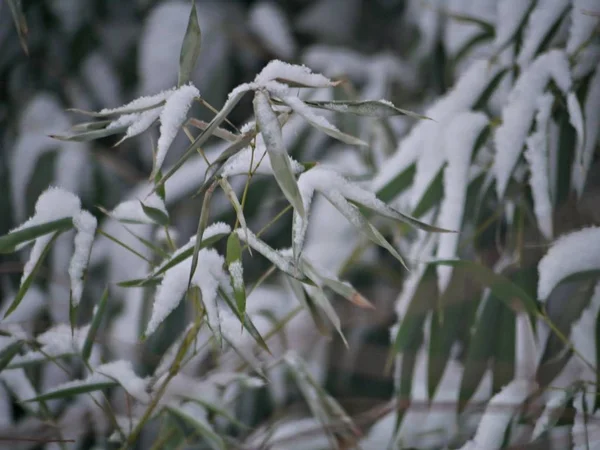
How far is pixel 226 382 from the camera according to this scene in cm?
58

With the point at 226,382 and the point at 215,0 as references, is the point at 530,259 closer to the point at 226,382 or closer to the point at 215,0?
the point at 226,382

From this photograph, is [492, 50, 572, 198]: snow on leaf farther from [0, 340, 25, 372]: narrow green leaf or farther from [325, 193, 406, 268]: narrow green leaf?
[0, 340, 25, 372]: narrow green leaf

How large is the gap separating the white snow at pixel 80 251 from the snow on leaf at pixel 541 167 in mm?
376

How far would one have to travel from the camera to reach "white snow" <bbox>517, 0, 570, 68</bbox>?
2.15ft

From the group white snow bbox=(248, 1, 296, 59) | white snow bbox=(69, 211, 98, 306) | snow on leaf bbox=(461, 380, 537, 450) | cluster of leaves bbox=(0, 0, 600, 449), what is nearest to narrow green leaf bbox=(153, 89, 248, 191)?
cluster of leaves bbox=(0, 0, 600, 449)

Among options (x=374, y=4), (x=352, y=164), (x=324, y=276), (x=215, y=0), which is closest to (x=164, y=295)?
(x=324, y=276)

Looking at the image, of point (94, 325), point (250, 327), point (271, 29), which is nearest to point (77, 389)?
point (94, 325)

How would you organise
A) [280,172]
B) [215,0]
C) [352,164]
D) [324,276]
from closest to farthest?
1. [280,172]
2. [324,276]
3. [352,164]
4. [215,0]

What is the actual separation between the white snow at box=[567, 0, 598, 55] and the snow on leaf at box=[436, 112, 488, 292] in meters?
0.10

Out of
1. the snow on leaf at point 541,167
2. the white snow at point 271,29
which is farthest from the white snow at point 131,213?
the white snow at point 271,29

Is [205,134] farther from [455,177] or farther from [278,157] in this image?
[455,177]

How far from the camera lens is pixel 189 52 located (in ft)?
1.30

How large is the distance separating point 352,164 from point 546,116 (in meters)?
0.41

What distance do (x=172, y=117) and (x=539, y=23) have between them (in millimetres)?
457
